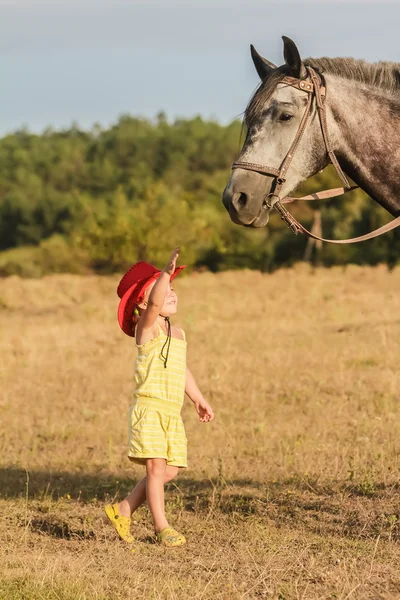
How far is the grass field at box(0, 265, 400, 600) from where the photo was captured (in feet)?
13.8

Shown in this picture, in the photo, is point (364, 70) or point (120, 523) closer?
point (364, 70)

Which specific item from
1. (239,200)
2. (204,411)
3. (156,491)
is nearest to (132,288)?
(204,411)

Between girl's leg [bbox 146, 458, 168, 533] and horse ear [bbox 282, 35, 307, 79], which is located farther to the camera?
girl's leg [bbox 146, 458, 168, 533]


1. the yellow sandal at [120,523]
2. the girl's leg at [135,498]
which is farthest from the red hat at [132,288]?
the yellow sandal at [120,523]

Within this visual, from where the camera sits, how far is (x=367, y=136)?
4742 millimetres

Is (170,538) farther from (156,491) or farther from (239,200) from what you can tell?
(239,200)

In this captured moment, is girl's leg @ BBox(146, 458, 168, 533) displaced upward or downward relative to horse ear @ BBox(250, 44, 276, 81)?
downward

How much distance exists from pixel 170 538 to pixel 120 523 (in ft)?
1.16

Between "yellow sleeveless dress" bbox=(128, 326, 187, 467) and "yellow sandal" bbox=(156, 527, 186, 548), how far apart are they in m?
0.41

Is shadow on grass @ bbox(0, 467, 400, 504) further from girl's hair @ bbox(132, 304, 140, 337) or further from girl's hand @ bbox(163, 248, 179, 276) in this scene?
girl's hand @ bbox(163, 248, 179, 276)

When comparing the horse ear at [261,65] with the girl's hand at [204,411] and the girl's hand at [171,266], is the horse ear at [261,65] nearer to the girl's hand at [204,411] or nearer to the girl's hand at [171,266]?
the girl's hand at [171,266]

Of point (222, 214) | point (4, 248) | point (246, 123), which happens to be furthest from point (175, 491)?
point (4, 248)

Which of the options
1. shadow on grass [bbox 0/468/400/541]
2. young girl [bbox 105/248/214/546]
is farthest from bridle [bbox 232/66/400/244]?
shadow on grass [bbox 0/468/400/541]

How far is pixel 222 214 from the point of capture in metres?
51.9
